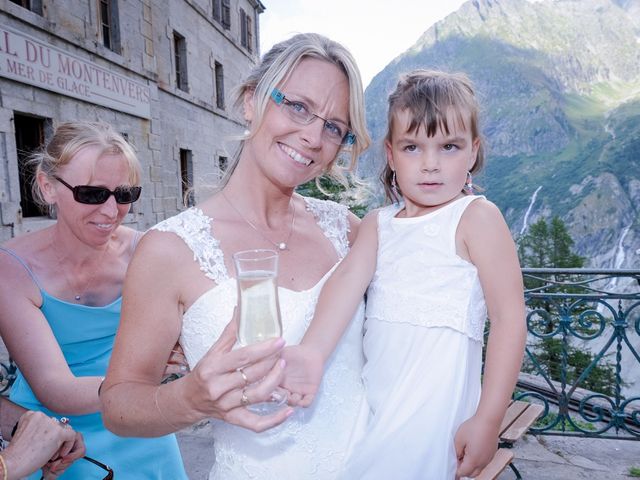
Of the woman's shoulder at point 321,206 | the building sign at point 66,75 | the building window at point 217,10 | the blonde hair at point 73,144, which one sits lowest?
the woman's shoulder at point 321,206

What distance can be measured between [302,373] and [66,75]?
33.6ft

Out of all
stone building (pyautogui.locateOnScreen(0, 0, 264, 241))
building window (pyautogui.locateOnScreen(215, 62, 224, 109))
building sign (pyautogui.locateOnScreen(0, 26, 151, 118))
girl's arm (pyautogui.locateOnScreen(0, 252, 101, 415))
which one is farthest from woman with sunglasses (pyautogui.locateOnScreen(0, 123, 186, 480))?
building window (pyautogui.locateOnScreen(215, 62, 224, 109))

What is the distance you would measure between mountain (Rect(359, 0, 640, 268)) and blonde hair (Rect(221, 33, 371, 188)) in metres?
65.0

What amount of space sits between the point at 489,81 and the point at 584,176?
6016cm

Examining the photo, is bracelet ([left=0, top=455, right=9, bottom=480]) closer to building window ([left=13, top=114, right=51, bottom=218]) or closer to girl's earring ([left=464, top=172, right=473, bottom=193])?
girl's earring ([left=464, top=172, right=473, bottom=193])

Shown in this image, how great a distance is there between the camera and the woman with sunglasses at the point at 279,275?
143cm

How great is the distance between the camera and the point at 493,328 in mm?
1677

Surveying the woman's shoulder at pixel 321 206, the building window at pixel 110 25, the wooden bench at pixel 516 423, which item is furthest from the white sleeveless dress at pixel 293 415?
the building window at pixel 110 25

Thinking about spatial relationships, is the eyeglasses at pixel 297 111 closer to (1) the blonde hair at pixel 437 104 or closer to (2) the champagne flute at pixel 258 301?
(1) the blonde hair at pixel 437 104

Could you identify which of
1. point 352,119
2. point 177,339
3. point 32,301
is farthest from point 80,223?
point 352,119

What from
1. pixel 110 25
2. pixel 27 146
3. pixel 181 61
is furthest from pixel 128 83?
pixel 181 61

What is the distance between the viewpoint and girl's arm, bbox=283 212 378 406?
1375mm

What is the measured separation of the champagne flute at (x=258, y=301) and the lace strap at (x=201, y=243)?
424 mm

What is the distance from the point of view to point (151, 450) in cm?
216
